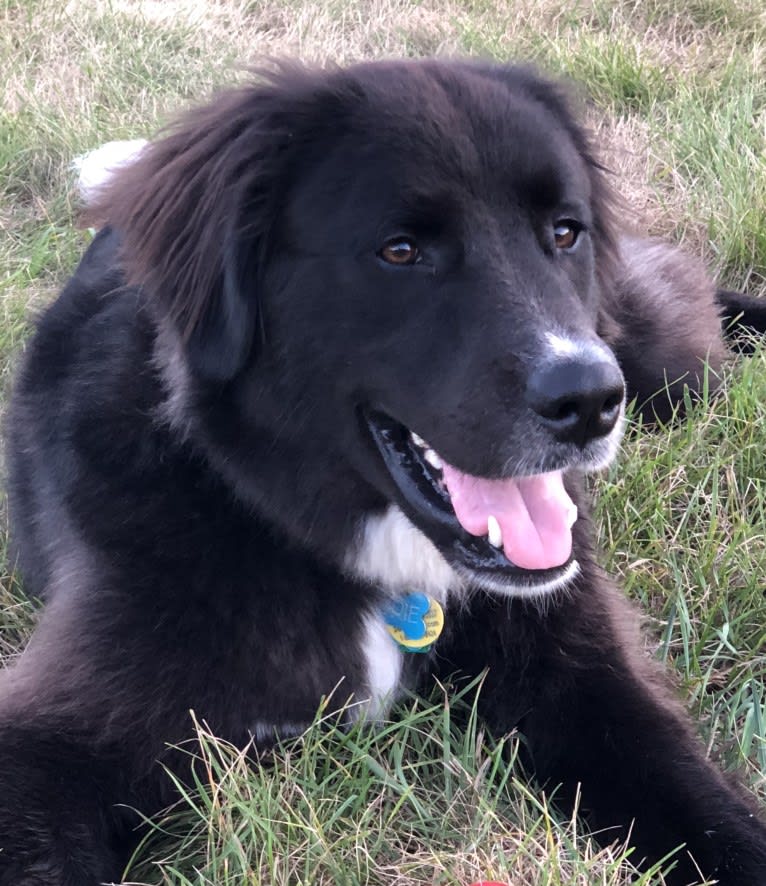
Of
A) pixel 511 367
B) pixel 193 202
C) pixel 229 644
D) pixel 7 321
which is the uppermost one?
pixel 193 202

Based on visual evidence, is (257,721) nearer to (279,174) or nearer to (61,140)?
(279,174)

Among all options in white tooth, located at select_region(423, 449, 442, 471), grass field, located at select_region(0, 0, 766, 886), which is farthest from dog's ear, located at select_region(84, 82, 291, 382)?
grass field, located at select_region(0, 0, 766, 886)

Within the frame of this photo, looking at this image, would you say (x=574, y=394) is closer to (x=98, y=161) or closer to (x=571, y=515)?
(x=571, y=515)

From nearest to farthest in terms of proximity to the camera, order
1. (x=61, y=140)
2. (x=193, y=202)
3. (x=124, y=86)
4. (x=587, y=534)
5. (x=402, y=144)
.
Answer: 1. (x=402, y=144)
2. (x=193, y=202)
3. (x=587, y=534)
4. (x=61, y=140)
5. (x=124, y=86)

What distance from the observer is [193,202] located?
2.24 metres

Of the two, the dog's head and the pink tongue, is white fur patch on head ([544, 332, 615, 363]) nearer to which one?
the dog's head

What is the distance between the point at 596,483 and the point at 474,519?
974 millimetres

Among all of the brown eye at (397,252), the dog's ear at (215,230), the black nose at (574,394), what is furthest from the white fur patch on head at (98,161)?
the black nose at (574,394)

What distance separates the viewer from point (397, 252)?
207 centimetres

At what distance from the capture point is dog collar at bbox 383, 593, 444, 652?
7.72 ft

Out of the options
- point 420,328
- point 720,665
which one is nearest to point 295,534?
point 420,328

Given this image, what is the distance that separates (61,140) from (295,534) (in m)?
3.17

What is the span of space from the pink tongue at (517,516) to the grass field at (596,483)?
0.37 metres

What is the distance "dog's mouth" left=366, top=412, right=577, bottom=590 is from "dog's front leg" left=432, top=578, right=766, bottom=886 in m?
0.28
